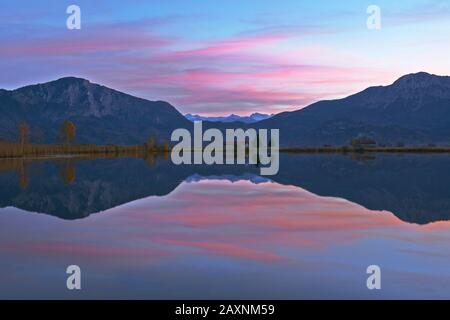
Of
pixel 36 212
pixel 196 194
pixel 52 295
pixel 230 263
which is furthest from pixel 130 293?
pixel 196 194

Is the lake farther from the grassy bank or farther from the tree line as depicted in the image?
the tree line

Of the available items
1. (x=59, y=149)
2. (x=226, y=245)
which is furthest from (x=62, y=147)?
(x=226, y=245)

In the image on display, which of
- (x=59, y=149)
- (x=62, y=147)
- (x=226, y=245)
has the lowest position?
(x=226, y=245)

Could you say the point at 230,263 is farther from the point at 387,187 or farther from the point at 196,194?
the point at 387,187

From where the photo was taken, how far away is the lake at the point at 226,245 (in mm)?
12477

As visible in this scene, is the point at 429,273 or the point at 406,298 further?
the point at 429,273

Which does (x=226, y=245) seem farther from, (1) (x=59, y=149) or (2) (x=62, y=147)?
(2) (x=62, y=147)

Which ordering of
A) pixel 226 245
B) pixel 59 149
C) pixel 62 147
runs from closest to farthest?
pixel 226 245 < pixel 59 149 < pixel 62 147

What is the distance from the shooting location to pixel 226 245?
17609 millimetres

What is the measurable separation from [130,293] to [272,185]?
101 ft

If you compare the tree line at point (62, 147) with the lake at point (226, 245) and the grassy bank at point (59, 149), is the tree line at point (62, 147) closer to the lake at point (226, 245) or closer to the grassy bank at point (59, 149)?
the grassy bank at point (59, 149)

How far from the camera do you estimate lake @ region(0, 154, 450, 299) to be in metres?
12.5
